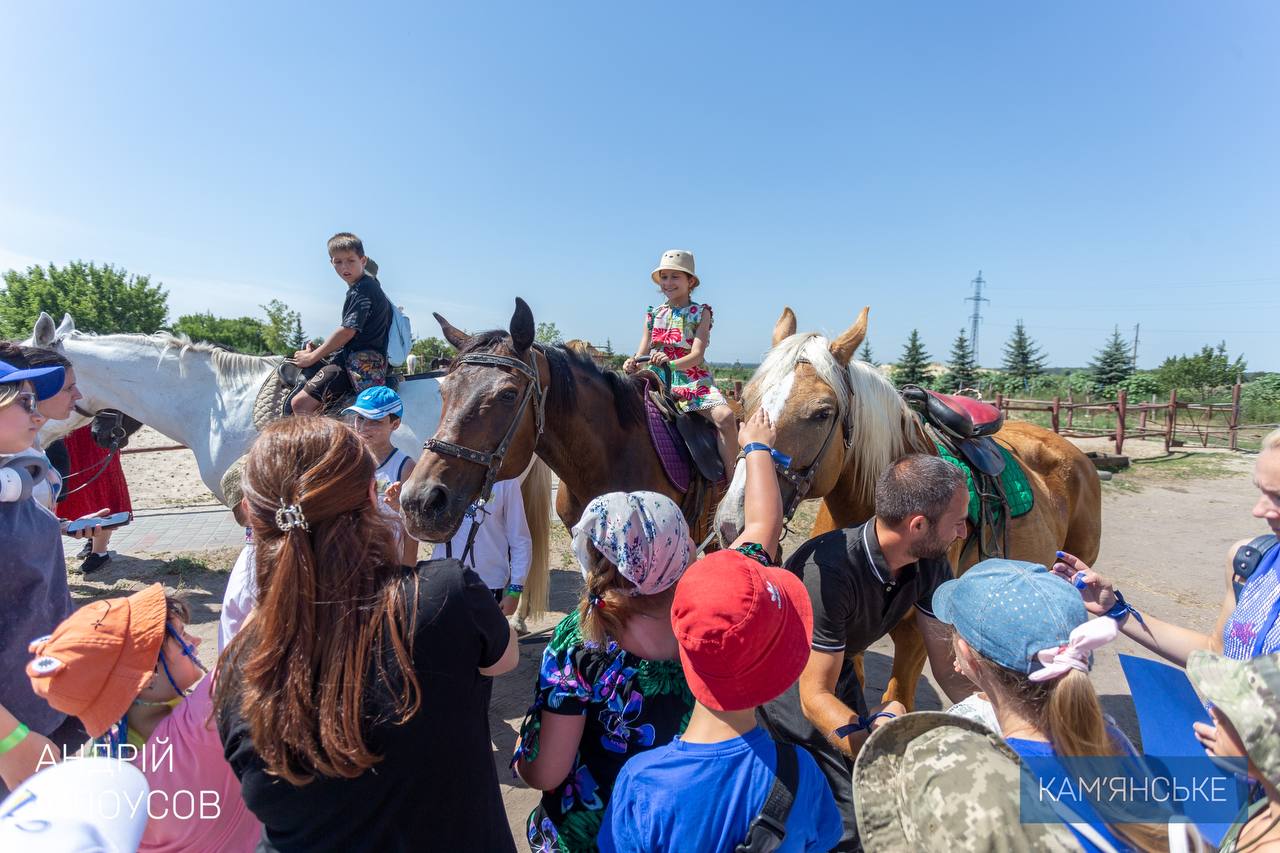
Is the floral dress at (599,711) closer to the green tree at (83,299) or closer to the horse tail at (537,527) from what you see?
the horse tail at (537,527)

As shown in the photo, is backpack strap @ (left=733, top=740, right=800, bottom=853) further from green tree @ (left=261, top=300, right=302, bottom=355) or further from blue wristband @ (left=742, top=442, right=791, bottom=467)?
green tree @ (left=261, top=300, right=302, bottom=355)

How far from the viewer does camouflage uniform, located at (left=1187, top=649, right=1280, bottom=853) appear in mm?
857

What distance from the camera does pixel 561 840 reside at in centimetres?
139

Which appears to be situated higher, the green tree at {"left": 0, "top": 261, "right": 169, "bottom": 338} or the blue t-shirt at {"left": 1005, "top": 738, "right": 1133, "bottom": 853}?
the green tree at {"left": 0, "top": 261, "right": 169, "bottom": 338}

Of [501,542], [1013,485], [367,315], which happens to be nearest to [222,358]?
[367,315]

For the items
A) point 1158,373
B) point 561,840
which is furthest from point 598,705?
point 1158,373

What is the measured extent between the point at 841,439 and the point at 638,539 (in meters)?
1.66

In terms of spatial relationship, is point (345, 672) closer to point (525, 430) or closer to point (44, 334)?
point (525, 430)

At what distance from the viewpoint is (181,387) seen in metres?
5.11

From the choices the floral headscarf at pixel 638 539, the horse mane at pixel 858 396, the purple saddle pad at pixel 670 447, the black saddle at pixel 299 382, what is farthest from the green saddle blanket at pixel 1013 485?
the black saddle at pixel 299 382

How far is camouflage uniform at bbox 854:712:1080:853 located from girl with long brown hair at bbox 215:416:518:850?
805mm

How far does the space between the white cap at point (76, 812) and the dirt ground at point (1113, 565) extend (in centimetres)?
239

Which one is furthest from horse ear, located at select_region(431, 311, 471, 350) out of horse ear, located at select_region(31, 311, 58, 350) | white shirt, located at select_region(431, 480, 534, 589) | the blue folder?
horse ear, located at select_region(31, 311, 58, 350)

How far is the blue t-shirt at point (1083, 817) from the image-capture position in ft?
2.99
